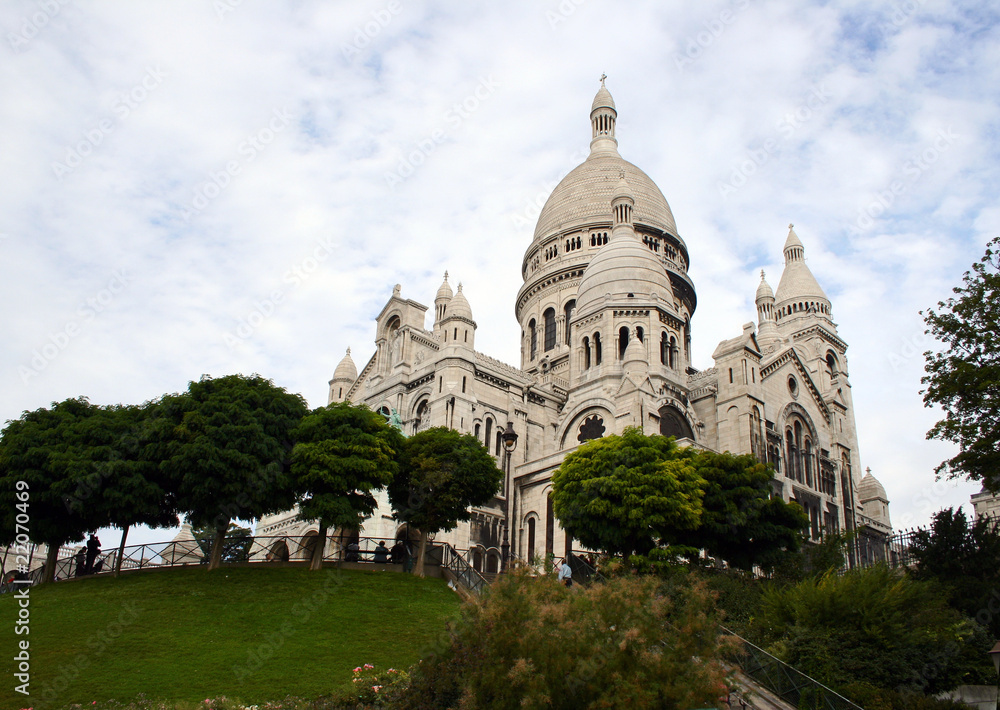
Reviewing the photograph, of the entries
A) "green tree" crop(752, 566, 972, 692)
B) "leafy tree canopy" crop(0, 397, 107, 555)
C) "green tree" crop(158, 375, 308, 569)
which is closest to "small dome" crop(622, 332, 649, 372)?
"green tree" crop(158, 375, 308, 569)

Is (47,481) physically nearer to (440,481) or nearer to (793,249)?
(440,481)

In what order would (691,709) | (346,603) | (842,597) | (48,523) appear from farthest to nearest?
(48,523), (346,603), (842,597), (691,709)

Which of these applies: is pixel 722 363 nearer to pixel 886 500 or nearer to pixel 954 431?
pixel 954 431

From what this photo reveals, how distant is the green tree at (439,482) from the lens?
33.2 metres

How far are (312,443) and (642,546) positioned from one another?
44.3 feet

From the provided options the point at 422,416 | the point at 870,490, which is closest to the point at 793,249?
the point at 870,490

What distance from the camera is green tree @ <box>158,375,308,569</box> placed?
2983 centimetres

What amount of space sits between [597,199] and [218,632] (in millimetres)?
53467

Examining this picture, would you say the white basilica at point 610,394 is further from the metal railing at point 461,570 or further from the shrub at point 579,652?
the shrub at point 579,652

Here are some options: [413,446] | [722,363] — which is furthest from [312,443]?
[722,363]

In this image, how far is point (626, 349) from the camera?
4794 cm

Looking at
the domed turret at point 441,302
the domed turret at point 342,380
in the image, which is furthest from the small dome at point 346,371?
the domed turret at point 441,302

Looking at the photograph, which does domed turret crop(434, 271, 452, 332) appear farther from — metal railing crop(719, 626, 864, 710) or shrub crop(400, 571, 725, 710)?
shrub crop(400, 571, 725, 710)

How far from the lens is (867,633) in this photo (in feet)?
70.3
